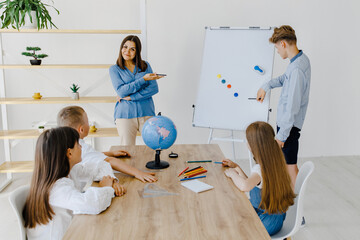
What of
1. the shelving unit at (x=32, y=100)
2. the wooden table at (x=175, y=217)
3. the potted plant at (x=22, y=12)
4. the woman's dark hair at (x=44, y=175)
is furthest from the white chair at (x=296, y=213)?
the potted plant at (x=22, y=12)

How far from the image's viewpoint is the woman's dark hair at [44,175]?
1491 mm

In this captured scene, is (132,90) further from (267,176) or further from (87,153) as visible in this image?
(267,176)

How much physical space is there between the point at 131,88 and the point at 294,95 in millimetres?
1341

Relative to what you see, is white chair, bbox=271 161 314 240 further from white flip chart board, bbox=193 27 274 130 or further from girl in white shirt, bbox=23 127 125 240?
white flip chart board, bbox=193 27 274 130

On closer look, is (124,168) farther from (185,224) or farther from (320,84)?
(320,84)

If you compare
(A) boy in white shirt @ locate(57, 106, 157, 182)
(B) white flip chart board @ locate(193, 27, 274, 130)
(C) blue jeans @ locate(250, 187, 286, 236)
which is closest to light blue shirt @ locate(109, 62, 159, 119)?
(B) white flip chart board @ locate(193, 27, 274, 130)

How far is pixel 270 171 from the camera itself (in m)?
1.73

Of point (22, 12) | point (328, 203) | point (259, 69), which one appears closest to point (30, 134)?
point (22, 12)

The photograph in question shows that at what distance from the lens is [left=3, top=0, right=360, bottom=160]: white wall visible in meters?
3.95

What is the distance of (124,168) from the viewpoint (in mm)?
1890

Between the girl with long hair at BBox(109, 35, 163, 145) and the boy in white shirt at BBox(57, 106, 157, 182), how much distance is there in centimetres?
97

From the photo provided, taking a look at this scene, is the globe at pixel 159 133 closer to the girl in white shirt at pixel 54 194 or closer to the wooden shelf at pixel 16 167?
the girl in white shirt at pixel 54 194

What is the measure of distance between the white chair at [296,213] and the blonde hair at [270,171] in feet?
0.17

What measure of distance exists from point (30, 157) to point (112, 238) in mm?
3258
